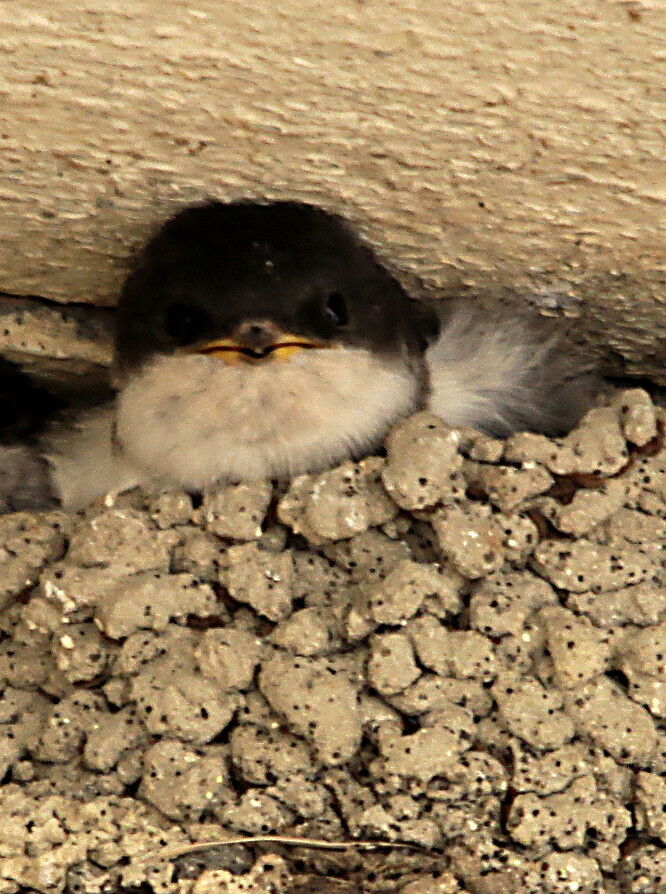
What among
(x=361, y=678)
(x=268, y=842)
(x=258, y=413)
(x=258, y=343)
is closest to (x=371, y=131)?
(x=258, y=343)

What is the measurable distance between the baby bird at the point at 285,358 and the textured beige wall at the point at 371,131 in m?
0.06

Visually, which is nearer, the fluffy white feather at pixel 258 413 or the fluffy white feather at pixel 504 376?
the fluffy white feather at pixel 258 413

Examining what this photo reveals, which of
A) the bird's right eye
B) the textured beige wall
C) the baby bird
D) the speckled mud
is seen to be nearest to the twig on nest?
the speckled mud

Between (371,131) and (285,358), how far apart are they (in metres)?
0.37

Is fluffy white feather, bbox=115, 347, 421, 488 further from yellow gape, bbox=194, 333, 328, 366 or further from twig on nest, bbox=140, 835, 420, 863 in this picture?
twig on nest, bbox=140, 835, 420, 863

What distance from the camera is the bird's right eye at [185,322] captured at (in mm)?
2231

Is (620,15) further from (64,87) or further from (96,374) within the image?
(96,374)

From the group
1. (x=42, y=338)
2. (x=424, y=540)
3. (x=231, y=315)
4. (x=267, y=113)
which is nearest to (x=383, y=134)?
(x=267, y=113)

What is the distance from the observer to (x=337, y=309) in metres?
2.30

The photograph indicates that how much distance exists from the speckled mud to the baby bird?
0.29 feet

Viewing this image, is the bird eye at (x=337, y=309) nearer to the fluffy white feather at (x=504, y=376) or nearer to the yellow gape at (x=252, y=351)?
the yellow gape at (x=252, y=351)

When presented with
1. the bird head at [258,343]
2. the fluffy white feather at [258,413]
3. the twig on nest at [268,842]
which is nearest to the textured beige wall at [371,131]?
the bird head at [258,343]

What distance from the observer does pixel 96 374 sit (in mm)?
2754

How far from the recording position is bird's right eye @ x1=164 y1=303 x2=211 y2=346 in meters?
2.23
